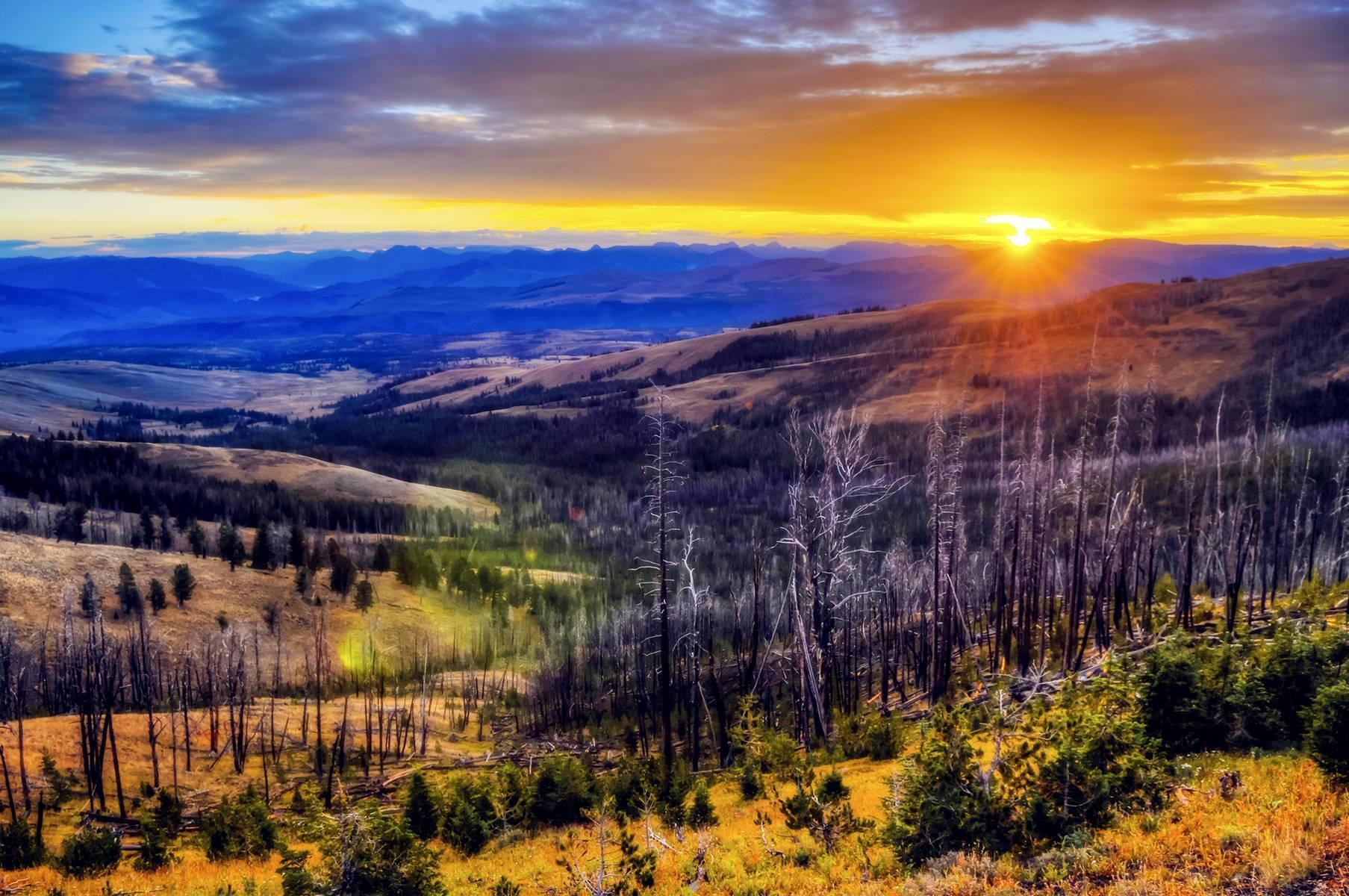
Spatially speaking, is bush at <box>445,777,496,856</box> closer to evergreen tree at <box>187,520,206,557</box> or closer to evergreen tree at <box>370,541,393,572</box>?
evergreen tree at <box>370,541,393,572</box>

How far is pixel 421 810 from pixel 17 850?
14.7m

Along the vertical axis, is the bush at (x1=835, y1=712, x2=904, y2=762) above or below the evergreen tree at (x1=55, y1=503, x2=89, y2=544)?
above

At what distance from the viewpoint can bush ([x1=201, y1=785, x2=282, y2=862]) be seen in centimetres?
3180

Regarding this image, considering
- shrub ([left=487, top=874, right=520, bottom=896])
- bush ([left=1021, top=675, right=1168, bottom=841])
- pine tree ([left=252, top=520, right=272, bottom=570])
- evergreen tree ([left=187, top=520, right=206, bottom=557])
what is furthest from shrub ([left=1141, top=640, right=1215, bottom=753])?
evergreen tree ([left=187, top=520, right=206, bottom=557])

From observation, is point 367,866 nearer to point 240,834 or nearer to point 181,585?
point 240,834

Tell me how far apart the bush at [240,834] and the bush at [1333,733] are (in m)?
35.0

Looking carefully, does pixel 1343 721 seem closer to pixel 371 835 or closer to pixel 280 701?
pixel 371 835

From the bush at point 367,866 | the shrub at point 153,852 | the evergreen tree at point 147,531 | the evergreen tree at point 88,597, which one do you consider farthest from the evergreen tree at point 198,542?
the bush at point 367,866

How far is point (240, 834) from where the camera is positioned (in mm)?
32938

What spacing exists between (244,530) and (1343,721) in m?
151

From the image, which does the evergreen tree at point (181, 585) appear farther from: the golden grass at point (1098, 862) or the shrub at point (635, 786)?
the shrub at point (635, 786)

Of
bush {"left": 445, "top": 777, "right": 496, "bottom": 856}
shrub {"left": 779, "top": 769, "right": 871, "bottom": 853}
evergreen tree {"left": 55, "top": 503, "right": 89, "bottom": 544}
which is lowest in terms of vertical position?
evergreen tree {"left": 55, "top": 503, "right": 89, "bottom": 544}

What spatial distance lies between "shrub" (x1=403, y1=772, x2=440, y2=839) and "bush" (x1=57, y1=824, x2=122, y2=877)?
10239mm

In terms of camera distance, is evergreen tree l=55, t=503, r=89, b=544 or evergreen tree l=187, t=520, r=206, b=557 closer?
evergreen tree l=187, t=520, r=206, b=557
